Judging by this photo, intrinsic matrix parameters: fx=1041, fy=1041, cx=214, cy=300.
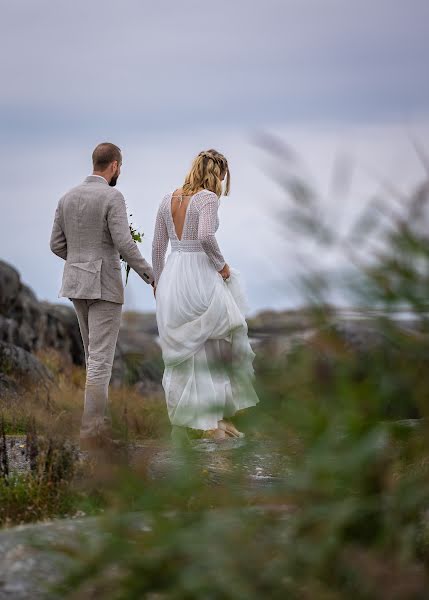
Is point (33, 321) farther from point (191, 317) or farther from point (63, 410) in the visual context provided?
point (63, 410)

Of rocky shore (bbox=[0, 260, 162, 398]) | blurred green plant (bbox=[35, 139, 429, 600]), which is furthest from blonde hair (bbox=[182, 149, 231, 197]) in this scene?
blurred green plant (bbox=[35, 139, 429, 600])

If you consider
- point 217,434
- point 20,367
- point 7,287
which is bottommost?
point 217,434

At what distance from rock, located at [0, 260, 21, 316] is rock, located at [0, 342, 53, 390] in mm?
3922

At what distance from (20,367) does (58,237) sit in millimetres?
5272

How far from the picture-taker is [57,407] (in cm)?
1184

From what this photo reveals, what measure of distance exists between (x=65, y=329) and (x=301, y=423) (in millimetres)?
17723

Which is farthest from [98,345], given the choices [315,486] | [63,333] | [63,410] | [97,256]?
Answer: [63,333]

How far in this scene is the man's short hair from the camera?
364 inches

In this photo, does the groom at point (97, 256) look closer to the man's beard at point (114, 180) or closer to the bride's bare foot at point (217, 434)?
the man's beard at point (114, 180)

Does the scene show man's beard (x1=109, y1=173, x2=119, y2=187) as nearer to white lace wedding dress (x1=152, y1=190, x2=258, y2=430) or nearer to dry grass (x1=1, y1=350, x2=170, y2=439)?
white lace wedding dress (x1=152, y1=190, x2=258, y2=430)

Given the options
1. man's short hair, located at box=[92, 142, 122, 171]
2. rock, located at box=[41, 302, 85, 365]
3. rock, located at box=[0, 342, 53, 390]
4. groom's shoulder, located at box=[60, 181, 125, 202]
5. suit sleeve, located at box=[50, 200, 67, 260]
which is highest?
man's short hair, located at box=[92, 142, 122, 171]

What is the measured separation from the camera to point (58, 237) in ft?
30.8

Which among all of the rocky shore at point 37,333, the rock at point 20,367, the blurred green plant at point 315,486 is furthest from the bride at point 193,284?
the blurred green plant at point 315,486

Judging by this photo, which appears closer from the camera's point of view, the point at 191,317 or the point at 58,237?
the point at 58,237
